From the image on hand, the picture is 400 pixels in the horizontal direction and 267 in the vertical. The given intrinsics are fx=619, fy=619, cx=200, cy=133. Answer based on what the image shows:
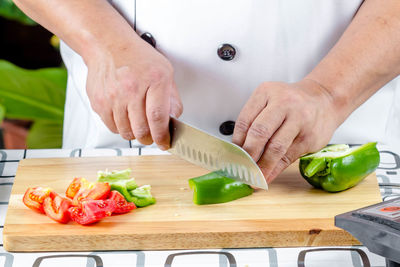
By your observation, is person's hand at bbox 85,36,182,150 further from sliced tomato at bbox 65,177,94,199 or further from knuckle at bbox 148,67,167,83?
sliced tomato at bbox 65,177,94,199

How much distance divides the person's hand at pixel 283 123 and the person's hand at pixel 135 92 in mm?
155

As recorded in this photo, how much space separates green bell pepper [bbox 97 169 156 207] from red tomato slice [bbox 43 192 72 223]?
108 mm

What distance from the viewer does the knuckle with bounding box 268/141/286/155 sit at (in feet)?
3.96

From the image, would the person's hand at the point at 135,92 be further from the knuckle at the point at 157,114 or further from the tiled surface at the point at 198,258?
the tiled surface at the point at 198,258

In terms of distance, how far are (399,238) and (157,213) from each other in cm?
50

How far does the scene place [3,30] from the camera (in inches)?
121

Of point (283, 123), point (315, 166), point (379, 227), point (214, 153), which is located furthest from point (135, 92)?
point (379, 227)

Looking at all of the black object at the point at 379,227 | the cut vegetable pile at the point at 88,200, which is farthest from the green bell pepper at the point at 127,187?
the black object at the point at 379,227

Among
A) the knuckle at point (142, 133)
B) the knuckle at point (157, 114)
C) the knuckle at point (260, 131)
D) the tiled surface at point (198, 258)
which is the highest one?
the knuckle at point (157, 114)

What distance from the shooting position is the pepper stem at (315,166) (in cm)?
128

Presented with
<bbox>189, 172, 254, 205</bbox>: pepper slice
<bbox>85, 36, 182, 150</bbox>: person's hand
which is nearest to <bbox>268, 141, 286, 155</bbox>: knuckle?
<bbox>189, 172, 254, 205</bbox>: pepper slice

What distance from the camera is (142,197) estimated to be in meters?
1.23

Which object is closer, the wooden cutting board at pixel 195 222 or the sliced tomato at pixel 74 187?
the wooden cutting board at pixel 195 222

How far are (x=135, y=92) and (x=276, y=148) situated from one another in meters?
0.30
